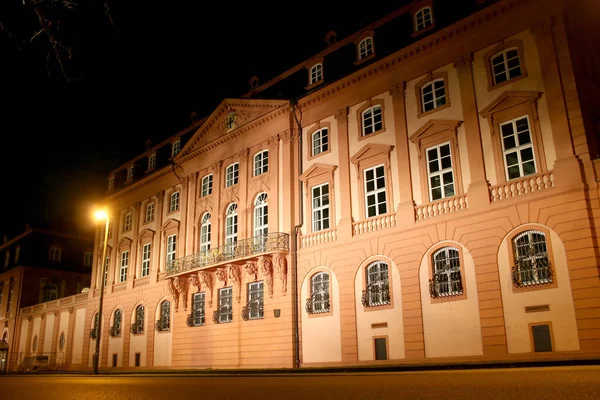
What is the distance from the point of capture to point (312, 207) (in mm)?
26547

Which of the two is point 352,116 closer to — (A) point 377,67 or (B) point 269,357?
(A) point 377,67

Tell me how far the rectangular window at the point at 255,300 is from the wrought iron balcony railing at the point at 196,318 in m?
4.27

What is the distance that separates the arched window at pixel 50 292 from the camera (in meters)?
55.2

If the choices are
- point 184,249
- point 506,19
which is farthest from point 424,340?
point 184,249

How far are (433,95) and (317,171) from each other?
6962 millimetres

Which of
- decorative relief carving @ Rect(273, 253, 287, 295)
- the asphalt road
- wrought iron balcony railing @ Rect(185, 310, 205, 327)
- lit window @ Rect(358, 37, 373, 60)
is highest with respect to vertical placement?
lit window @ Rect(358, 37, 373, 60)

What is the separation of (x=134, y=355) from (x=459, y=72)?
27199 millimetres

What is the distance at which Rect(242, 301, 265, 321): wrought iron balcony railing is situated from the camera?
26.9 m

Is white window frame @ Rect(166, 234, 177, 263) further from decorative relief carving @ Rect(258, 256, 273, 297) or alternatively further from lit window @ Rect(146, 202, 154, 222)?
decorative relief carving @ Rect(258, 256, 273, 297)

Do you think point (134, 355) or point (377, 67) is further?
point (134, 355)

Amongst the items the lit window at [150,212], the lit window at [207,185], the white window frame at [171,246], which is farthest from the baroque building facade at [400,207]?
the lit window at [150,212]

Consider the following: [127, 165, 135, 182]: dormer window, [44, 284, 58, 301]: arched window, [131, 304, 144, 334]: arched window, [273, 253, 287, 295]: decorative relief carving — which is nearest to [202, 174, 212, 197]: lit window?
[273, 253, 287, 295]: decorative relief carving

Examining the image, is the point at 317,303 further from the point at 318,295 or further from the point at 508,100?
the point at 508,100

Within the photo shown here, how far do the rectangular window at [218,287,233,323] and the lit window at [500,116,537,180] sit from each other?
53.0 ft
